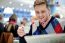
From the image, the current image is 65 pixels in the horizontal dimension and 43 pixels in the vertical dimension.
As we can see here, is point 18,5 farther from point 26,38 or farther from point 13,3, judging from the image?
point 26,38

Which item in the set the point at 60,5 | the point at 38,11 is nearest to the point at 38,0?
the point at 38,11

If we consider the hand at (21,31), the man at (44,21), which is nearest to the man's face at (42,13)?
the man at (44,21)

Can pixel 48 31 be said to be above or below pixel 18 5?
below

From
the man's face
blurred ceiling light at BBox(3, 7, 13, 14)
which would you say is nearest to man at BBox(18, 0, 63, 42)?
the man's face

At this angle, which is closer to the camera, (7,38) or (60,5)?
(7,38)

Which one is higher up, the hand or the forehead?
the forehead

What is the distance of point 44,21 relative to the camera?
5.79ft

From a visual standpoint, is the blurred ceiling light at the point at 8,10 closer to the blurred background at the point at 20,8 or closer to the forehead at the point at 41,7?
the blurred background at the point at 20,8

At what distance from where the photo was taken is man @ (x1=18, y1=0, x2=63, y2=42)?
1.73 meters

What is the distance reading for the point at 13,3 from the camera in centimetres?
168

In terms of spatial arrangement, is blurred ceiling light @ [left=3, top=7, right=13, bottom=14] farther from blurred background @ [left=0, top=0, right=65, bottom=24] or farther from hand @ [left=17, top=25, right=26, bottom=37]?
hand @ [left=17, top=25, right=26, bottom=37]

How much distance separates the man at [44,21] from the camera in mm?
1731

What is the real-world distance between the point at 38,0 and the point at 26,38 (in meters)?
0.39

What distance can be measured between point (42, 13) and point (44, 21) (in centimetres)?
9
